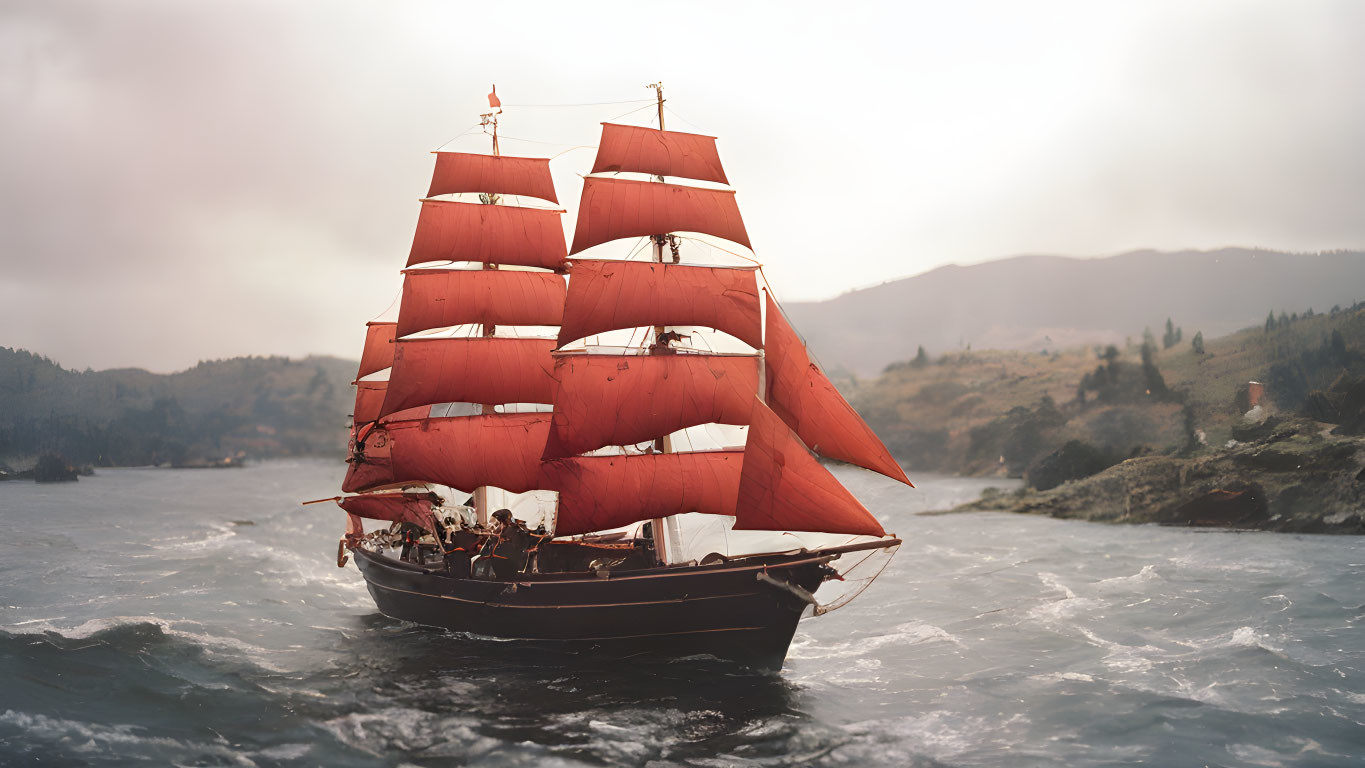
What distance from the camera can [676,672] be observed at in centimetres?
2103

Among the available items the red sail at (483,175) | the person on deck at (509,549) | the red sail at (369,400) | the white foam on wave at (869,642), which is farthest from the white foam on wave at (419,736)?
the red sail at (483,175)

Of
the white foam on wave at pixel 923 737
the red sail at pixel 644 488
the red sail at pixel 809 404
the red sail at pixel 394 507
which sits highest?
the red sail at pixel 809 404

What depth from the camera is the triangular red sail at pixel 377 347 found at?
1406 inches

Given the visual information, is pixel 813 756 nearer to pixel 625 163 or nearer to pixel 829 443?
pixel 829 443

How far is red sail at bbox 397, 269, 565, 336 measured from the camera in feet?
101

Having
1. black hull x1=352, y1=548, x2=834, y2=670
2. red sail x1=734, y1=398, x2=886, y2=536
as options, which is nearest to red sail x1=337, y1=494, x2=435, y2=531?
black hull x1=352, y1=548, x2=834, y2=670

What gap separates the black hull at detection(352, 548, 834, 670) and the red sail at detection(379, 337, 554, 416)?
845 cm

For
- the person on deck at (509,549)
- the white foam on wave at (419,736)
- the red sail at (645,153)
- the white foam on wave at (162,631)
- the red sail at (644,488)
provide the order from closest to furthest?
the white foam on wave at (419,736) < the white foam on wave at (162,631) < the red sail at (644,488) < the person on deck at (509,549) < the red sail at (645,153)

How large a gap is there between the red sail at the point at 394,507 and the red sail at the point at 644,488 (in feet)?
26.0

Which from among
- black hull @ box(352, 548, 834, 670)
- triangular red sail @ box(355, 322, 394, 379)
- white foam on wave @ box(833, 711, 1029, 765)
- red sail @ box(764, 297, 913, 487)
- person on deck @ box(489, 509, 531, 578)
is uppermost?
triangular red sail @ box(355, 322, 394, 379)

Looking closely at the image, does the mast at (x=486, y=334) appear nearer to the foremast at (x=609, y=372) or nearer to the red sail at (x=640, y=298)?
the foremast at (x=609, y=372)

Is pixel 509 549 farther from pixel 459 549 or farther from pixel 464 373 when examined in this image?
pixel 464 373

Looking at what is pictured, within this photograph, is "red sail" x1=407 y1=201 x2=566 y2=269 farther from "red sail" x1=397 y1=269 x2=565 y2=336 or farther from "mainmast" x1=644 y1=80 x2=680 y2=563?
"mainmast" x1=644 y1=80 x2=680 y2=563

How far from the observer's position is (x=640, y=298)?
25.0 m
